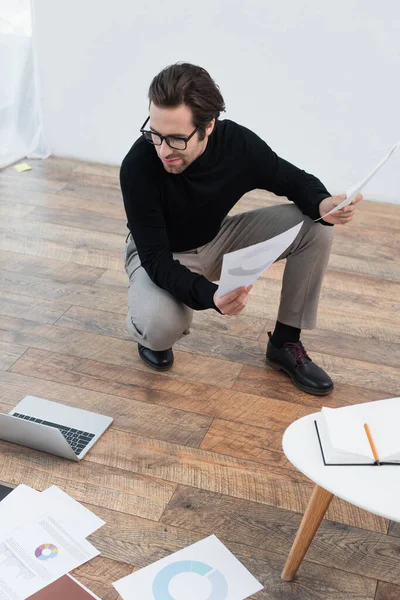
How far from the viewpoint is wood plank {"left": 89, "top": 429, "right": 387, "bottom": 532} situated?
175 centimetres

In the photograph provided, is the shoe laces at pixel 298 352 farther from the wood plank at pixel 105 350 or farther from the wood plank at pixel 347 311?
the wood plank at pixel 347 311

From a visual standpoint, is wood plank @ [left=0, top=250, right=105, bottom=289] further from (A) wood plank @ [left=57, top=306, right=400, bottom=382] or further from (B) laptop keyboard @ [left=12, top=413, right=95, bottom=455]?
(B) laptop keyboard @ [left=12, top=413, right=95, bottom=455]

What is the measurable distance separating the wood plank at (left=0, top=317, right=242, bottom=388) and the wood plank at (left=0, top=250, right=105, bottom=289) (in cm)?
34

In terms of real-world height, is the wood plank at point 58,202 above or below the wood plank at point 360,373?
below

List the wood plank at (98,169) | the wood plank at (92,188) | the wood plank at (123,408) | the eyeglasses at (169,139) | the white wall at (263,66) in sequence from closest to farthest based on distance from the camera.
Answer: the eyeglasses at (169,139) → the wood plank at (123,408) → the white wall at (263,66) → the wood plank at (92,188) → the wood plank at (98,169)

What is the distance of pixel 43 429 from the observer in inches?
71.1

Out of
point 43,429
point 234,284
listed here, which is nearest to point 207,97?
point 234,284

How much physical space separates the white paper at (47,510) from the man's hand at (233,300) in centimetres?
58

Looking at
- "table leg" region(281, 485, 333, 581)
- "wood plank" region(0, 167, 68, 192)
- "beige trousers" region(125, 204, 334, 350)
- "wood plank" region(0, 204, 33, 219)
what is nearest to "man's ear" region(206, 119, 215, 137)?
"beige trousers" region(125, 204, 334, 350)

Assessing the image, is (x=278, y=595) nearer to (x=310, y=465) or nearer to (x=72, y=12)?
(x=310, y=465)

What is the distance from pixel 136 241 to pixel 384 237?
1.52 meters

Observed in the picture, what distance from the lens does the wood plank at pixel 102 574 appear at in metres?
1.51

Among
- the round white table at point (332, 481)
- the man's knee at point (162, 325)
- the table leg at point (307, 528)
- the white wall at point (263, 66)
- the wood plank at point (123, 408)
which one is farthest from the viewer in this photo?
the white wall at point (263, 66)

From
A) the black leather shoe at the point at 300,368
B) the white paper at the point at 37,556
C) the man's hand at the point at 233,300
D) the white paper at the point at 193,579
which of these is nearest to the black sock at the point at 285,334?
the black leather shoe at the point at 300,368
